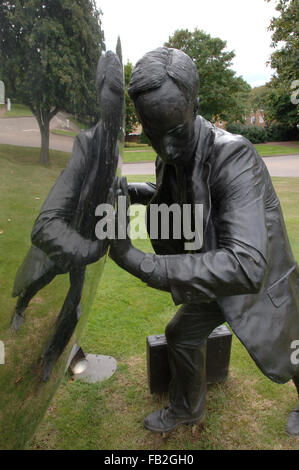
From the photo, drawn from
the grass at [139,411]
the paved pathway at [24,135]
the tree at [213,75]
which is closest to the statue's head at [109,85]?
the paved pathway at [24,135]

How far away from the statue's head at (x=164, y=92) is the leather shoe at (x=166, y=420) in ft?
6.04

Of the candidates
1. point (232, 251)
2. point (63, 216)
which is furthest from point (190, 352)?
point (63, 216)

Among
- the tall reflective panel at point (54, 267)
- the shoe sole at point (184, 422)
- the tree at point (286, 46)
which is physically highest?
the tree at point (286, 46)

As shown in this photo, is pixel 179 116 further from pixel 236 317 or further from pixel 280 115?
pixel 280 115

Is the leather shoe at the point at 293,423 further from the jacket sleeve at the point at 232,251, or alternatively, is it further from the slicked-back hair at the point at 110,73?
the slicked-back hair at the point at 110,73

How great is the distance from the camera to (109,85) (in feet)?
4.77

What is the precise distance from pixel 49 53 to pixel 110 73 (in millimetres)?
361

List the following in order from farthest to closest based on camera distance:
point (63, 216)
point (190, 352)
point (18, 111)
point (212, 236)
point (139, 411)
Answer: point (139, 411), point (190, 352), point (212, 236), point (63, 216), point (18, 111)

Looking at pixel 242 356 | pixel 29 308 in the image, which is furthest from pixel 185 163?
pixel 242 356

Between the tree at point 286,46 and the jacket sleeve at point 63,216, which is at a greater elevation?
the tree at point 286,46

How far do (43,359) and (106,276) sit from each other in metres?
3.36

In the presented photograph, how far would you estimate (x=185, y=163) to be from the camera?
176 centimetres

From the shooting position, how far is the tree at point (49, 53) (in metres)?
1.05

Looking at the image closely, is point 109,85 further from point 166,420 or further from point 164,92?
point 166,420
